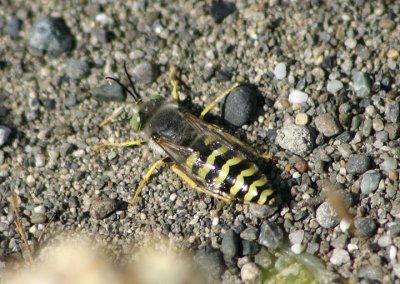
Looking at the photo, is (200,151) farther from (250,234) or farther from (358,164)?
(358,164)

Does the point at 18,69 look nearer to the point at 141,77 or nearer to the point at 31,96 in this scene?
the point at 31,96

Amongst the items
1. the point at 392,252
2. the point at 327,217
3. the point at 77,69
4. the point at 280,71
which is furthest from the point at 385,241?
the point at 77,69

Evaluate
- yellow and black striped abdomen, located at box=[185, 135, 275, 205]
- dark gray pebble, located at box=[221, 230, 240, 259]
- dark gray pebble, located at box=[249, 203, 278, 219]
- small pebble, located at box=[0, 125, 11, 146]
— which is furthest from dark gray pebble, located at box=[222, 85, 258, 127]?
small pebble, located at box=[0, 125, 11, 146]

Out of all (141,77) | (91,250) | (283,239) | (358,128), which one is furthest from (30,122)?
(358,128)

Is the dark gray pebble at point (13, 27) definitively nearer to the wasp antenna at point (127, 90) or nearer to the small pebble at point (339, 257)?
the wasp antenna at point (127, 90)

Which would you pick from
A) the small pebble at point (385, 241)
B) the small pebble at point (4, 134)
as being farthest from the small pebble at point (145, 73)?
the small pebble at point (385, 241)

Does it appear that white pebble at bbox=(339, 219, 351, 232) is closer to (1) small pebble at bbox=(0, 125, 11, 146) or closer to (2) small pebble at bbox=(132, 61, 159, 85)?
(2) small pebble at bbox=(132, 61, 159, 85)
